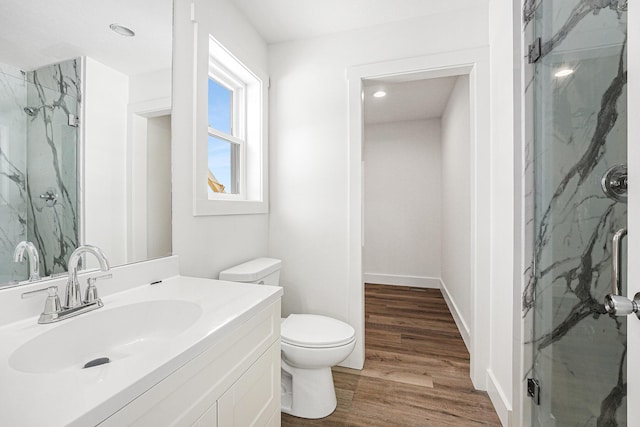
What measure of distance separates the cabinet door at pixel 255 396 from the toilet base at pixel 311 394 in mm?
408

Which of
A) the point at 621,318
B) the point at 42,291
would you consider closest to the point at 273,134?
the point at 42,291

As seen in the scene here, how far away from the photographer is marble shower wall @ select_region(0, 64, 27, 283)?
2.57 ft

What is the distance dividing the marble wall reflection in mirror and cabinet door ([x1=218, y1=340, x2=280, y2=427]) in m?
0.68

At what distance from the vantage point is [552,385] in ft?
3.91

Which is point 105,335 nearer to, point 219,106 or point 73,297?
point 73,297

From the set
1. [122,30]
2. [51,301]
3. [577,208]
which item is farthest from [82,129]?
[577,208]

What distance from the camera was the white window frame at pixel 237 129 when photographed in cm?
149

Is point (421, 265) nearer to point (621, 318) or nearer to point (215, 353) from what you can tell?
point (621, 318)

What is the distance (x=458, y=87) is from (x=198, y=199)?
257 cm

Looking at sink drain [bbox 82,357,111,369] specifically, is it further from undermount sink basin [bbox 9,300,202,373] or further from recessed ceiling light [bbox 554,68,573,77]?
recessed ceiling light [bbox 554,68,573,77]

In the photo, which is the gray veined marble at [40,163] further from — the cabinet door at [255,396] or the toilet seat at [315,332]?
the toilet seat at [315,332]

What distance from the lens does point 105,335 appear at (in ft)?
2.93

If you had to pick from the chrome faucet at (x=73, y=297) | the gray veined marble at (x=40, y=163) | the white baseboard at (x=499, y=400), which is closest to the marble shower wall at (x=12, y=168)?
the gray veined marble at (x=40, y=163)

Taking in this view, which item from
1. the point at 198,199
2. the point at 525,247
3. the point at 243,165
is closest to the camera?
the point at 525,247
